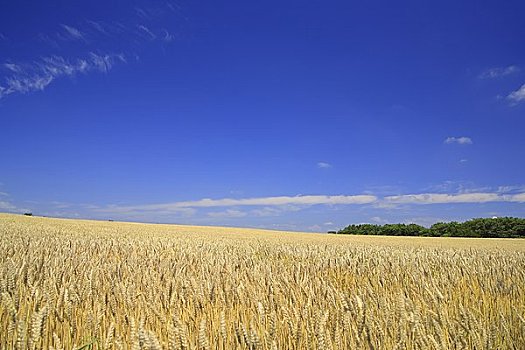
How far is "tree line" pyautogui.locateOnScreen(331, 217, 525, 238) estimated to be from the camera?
39312 millimetres

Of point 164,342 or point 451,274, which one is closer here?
point 164,342

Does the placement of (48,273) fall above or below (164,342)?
above

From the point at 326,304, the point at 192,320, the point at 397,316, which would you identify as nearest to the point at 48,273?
the point at 192,320

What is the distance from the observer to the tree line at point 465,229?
39.3m

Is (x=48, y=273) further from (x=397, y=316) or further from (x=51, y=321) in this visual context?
(x=397, y=316)

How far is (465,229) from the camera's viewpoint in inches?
1645

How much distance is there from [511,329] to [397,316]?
2.77 feet

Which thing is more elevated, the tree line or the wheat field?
the tree line

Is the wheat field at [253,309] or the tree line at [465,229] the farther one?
the tree line at [465,229]

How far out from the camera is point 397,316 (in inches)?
107

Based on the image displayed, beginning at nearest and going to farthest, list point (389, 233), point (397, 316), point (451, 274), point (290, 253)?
point (397, 316) < point (451, 274) < point (290, 253) < point (389, 233)

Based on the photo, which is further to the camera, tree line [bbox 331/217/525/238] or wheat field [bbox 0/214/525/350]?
tree line [bbox 331/217/525/238]

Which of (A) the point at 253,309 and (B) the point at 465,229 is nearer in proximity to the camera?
(A) the point at 253,309

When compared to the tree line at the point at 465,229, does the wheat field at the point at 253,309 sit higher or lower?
lower
